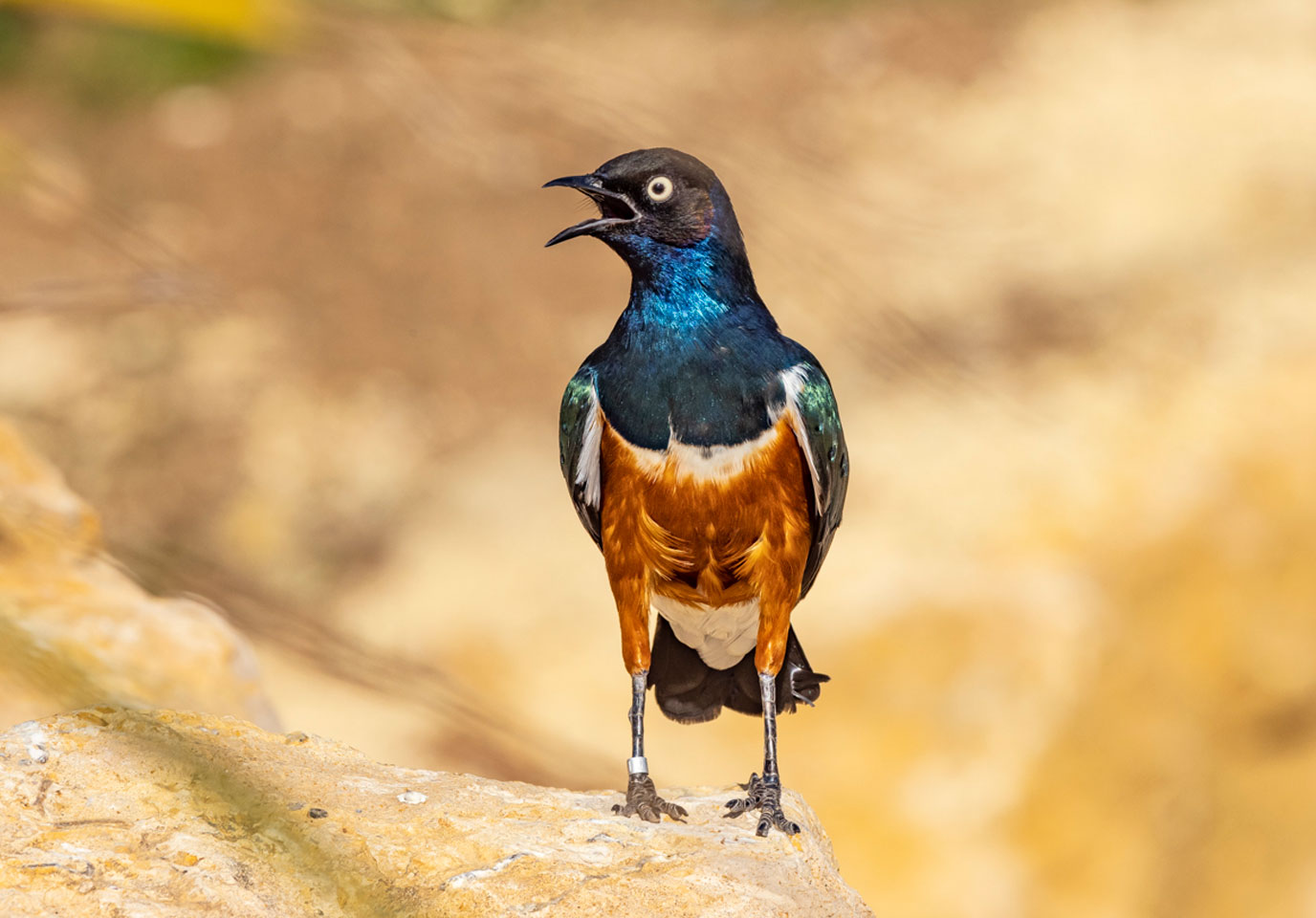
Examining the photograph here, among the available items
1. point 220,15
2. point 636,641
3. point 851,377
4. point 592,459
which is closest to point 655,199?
point 592,459

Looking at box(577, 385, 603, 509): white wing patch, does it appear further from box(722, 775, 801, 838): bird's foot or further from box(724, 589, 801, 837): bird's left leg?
box(722, 775, 801, 838): bird's foot

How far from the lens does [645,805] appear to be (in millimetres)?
4535

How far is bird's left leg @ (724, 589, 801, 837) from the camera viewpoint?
4648mm

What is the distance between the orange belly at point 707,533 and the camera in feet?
15.6

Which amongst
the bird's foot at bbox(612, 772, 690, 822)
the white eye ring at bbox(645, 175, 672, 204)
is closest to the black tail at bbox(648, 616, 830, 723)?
the bird's foot at bbox(612, 772, 690, 822)

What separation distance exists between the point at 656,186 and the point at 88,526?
8.50 ft

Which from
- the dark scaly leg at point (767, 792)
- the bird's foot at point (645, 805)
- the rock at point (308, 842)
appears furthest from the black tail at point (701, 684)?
the rock at point (308, 842)

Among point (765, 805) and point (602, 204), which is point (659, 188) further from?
point (765, 805)

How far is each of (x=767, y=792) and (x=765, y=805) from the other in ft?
0.25

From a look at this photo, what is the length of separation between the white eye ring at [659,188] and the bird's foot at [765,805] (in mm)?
1900

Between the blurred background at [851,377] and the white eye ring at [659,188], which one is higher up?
the blurred background at [851,377]

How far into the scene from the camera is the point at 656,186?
15.4ft

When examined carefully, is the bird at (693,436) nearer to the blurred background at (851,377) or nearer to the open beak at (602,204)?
the open beak at (602,204)

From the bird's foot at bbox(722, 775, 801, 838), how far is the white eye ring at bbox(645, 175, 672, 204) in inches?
74.8
